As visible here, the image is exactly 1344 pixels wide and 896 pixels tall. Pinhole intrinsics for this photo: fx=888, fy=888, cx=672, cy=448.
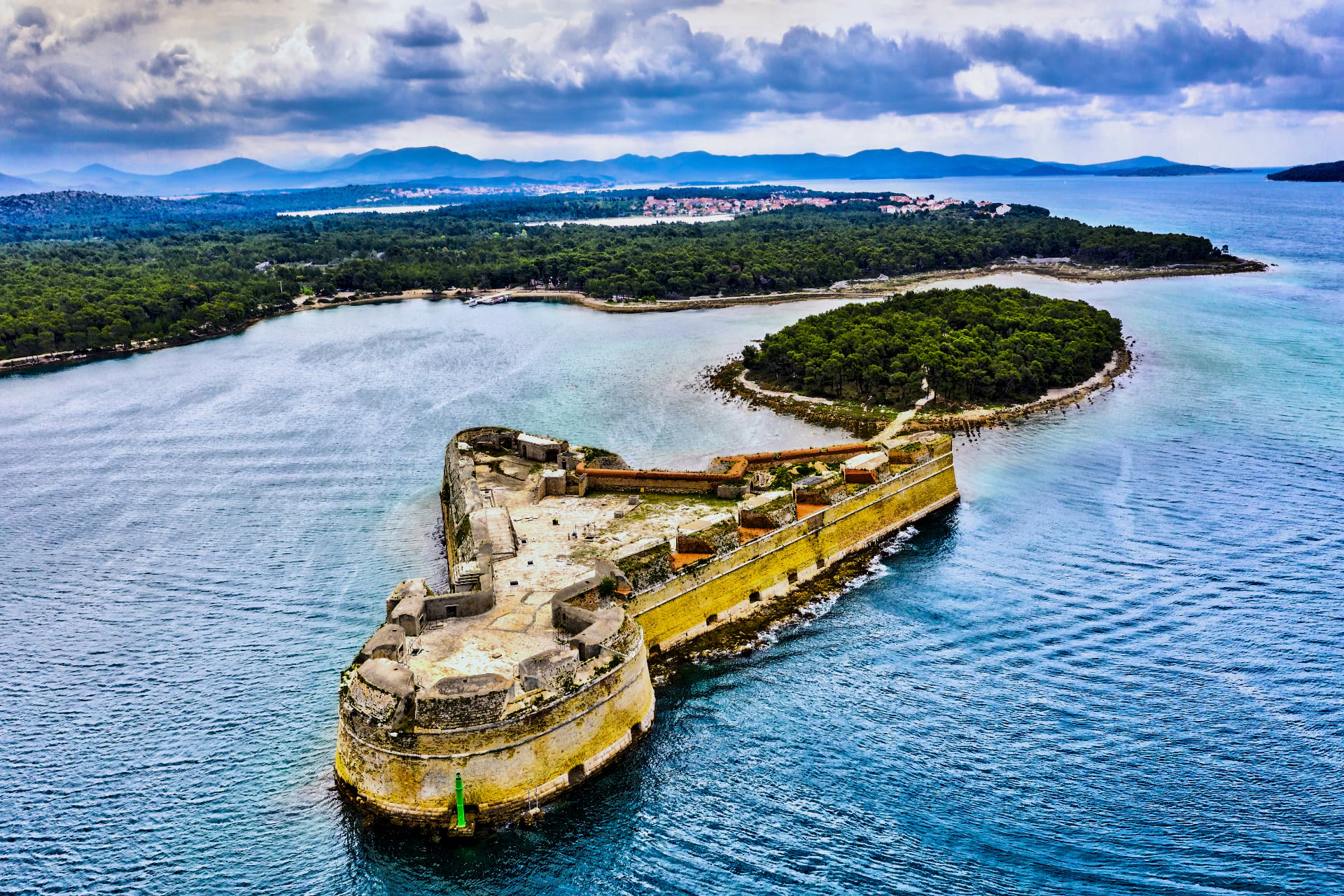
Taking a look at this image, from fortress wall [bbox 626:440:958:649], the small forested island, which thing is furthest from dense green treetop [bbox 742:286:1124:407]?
the small forested island

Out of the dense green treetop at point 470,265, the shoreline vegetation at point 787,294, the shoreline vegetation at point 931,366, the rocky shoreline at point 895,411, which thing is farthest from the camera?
the shoreline vegetation at point 787,294

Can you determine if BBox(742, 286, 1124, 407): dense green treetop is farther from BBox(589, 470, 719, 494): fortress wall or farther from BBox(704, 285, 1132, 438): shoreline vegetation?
BBox(589, 470, 719, 494): fortress wall

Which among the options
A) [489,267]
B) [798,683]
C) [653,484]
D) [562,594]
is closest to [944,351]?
[653,484]

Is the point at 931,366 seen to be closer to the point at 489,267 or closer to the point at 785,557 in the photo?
the point at 785,557

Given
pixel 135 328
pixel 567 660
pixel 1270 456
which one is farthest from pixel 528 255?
pixel 567 660

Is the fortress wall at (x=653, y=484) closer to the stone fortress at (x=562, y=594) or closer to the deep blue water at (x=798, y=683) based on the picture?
the stone fortress at (x=562, y=594)

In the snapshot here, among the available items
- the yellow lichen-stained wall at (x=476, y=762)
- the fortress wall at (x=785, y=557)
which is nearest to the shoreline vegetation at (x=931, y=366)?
the fortress wall at (x=785, y=557)
